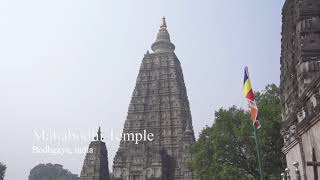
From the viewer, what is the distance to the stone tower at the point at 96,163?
203 ft

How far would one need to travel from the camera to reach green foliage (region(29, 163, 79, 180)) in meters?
146

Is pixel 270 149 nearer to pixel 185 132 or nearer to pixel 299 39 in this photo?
pixel 299 39

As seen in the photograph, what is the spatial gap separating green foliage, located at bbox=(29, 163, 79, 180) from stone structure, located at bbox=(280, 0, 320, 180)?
442 feet

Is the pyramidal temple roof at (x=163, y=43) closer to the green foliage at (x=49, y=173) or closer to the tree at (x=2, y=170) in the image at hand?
the tree at (x=2, y=170)

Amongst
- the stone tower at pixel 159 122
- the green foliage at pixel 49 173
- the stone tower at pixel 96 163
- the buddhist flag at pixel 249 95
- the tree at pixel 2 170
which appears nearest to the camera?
the buddhist flag at pixel 249 95

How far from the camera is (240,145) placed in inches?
1375

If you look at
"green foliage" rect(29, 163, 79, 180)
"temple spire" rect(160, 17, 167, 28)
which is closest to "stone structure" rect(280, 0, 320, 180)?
"temple spire" rect(160, 17, 167, 28)

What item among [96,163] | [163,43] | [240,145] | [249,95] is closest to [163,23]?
[163,43]

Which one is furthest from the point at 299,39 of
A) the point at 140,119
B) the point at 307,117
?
the point at 140,119

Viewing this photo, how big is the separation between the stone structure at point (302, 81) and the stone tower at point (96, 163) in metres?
47.7

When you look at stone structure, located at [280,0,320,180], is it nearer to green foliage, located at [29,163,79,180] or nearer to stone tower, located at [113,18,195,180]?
stone tower, located at [113,18,195,180]

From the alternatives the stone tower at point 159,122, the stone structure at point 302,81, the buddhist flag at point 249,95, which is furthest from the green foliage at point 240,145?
the stone tower at point 159,122

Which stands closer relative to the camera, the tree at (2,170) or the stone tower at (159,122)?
the stone tower at (159,122)

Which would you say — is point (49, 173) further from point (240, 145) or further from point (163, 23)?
point (240, 145)
